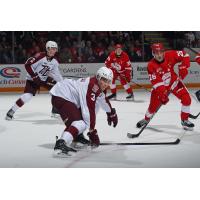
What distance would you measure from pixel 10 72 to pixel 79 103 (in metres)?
4.64

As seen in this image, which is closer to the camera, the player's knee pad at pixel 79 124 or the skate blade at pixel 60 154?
the player's knee pad at pixel 79 124

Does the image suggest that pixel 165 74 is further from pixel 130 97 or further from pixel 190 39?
pixel 190 39

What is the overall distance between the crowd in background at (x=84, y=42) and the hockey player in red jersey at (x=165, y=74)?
2.67 m

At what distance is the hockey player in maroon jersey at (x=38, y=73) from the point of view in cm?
475

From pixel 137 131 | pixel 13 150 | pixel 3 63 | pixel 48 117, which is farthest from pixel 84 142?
pixel 3 63

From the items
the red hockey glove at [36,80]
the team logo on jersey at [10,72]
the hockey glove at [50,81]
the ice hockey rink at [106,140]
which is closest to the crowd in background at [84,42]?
the team logo on jersey at [10,72]

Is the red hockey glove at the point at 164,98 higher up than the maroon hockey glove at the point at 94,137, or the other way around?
the red hockey glove at the point at 164,98

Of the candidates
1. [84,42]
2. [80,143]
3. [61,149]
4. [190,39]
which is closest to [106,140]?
[80,143]

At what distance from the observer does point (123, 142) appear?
12.4ft

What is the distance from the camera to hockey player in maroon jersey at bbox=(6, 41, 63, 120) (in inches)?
187

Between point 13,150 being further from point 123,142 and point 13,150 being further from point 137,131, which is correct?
point 137,131

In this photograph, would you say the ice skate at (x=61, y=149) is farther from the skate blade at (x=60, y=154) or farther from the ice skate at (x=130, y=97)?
the ice skate at (x=130, y=97)

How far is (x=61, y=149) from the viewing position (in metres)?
3.17
